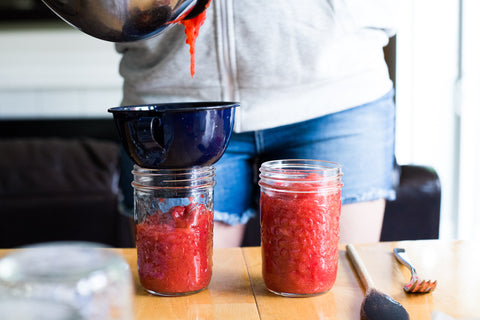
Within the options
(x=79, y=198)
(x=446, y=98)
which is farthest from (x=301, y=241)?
(x=446, y=98)

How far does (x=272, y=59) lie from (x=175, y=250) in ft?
1.29

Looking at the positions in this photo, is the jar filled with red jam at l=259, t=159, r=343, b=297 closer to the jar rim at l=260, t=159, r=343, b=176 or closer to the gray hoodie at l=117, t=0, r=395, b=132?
the jar rim at l=260, t=159, r=343, b=176

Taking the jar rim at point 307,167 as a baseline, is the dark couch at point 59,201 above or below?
below

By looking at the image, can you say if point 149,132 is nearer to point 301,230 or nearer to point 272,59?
point 301,230

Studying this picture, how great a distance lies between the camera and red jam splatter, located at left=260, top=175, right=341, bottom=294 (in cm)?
67

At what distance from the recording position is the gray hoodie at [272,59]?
3.00ft

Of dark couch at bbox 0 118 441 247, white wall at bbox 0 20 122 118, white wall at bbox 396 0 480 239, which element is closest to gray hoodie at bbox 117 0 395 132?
dark couch at bbox 0 118 441 247

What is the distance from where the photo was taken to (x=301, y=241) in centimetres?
67

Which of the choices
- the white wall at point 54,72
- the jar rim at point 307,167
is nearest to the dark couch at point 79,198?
the jar rim at point 307,167

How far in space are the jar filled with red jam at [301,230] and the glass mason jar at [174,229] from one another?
0.27 feet

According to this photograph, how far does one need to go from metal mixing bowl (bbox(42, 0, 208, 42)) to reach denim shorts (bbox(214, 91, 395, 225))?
1.30 ft

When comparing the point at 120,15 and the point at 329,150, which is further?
the point at 329,150

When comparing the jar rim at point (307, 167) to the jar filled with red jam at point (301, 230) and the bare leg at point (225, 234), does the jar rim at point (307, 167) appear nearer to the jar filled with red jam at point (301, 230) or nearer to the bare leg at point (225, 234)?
the jar filled with red jam at point (301, 230)

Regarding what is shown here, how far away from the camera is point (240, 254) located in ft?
2.81
